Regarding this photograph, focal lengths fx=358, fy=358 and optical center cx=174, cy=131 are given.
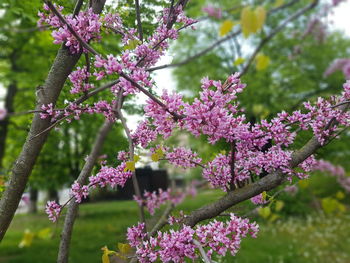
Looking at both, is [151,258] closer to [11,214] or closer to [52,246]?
[11,214]

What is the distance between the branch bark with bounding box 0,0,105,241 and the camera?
3.51m

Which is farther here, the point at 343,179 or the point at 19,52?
the point at 19,52

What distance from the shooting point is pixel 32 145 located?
351cm

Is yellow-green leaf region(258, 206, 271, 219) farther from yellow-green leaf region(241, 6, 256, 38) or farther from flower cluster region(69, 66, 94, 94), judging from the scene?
yellow-green leaf region(241, 6, 256, 38)

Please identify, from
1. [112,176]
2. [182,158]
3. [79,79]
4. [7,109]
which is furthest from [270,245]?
[7,109]

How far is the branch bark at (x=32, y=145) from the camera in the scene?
11.5 feet

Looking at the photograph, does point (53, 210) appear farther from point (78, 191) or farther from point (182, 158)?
point (182, 158)

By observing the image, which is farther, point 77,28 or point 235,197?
point 235,197

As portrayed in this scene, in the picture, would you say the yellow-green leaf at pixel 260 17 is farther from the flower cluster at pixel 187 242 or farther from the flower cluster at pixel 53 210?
the flower cluster at pixel 53 210

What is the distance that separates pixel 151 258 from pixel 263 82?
1767 cm

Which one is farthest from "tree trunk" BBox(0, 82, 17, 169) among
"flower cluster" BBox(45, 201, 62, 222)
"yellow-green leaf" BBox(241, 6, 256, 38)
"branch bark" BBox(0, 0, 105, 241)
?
"yellow-green leaf" BBox(241, 6, 256, 38)

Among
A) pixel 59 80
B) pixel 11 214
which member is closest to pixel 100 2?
pixel 59 80

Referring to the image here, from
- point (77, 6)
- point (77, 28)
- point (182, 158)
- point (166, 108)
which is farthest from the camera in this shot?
point (182, 158)

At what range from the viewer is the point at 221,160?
11.6ft
